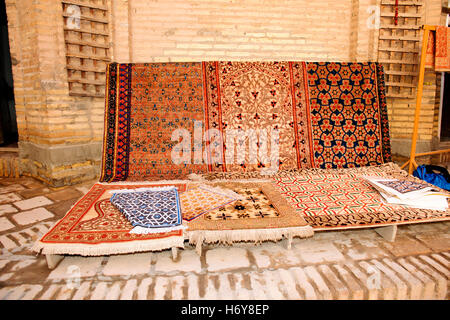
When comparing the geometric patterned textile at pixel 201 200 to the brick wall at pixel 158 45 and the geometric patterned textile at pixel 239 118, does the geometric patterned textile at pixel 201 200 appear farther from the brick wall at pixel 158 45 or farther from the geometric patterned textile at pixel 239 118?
the brick wall at pixel 158 45

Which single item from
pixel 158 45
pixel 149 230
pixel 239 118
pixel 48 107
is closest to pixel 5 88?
pixel 48 107

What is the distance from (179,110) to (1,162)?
10.5ft

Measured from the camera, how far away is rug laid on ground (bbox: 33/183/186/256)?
77.2 inches

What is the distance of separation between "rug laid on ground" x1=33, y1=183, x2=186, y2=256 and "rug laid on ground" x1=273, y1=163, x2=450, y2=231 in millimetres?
1132

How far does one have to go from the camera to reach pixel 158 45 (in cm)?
461

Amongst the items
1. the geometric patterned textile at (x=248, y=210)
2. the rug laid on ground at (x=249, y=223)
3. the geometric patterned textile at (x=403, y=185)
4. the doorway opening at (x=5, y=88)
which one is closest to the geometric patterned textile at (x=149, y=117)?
the geometric patterned textile at (x=248, y=210)

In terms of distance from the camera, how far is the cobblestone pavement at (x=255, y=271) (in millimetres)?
1854

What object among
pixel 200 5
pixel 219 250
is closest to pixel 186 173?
pixel 219 250

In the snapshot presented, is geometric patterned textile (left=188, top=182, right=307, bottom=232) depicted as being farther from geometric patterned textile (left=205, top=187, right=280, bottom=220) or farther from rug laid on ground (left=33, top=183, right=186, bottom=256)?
rug laid on ground (left=33, top=183, right=186, bottom=256)

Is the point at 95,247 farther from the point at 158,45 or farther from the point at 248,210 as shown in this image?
the point at 158,45

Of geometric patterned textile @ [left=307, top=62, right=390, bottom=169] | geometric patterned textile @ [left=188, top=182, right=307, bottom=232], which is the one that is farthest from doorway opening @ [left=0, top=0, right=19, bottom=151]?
geometric patterned textile @ [left=307, top=62, right=390, bottom=169]

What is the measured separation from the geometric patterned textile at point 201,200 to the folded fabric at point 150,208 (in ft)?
0.25

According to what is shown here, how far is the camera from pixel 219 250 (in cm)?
236

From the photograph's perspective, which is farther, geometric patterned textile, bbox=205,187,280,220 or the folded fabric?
geometric patterned textile, bbox=205,187,280,220
